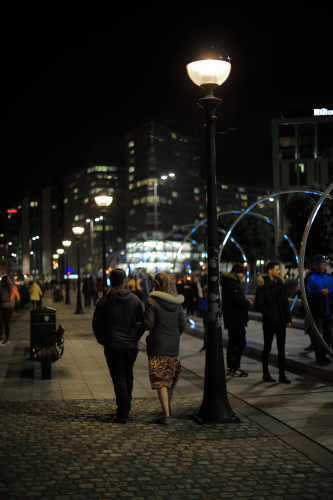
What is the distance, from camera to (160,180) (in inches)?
5522

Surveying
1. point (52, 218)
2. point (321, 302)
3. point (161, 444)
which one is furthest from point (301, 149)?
point (52, 218)

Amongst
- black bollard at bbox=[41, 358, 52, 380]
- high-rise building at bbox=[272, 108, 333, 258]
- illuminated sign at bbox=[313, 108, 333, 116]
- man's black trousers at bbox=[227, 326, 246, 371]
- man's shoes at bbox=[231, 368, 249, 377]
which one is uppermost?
illuminated sign at bbox=[313, 108, 333, 116]

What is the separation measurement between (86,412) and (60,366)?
4230 mm

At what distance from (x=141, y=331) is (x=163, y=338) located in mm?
332

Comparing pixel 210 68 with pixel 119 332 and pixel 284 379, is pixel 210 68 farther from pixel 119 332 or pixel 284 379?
pixel 284 379

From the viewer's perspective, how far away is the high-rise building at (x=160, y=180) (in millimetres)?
140000

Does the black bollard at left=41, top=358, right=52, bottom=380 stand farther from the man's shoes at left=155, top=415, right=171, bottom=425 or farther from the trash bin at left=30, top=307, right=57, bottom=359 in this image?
the man's shoes at left=155, top=415, right=171, bottom=425

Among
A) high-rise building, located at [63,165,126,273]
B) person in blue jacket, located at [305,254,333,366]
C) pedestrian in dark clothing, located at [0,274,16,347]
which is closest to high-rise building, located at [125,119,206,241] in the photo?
high-rise building, located at [63,165,126,273]

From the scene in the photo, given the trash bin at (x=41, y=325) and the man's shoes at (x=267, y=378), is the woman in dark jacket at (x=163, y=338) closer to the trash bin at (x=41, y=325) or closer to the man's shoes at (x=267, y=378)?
the man's shoes at (x=267, y=378)

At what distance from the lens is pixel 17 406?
786cm

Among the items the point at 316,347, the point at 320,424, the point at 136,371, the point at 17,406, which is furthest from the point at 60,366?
the point at 320,424

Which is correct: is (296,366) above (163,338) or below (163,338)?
below

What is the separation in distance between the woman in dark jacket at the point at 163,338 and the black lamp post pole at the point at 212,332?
1.39 ft

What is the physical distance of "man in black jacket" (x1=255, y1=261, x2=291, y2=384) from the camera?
9.30 m
